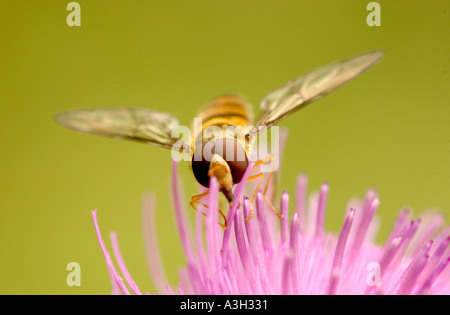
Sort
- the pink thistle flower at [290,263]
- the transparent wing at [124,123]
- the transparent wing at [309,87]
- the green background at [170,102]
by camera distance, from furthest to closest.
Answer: the green background at [170,102], the transparent wing at [124,123], the transparent wing at [309,87], the pink thistle flower at [290,263]

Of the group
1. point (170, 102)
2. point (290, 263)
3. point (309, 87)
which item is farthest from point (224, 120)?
point (170, 102)

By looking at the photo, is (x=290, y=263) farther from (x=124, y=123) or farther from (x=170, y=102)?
(x=170, y=102)

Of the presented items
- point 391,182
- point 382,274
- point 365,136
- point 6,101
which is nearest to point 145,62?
point 6,101

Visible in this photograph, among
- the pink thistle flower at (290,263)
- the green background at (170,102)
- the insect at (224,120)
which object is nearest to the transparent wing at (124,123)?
the insect at (224,120)

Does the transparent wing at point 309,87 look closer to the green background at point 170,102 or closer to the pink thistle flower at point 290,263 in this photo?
the pink thistle flower at point 290,263

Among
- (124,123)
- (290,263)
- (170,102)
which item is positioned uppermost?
(170,102)

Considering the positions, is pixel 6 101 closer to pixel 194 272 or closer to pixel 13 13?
pixel 13 13

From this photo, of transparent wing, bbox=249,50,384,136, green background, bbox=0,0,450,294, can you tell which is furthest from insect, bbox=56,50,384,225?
green background, bbox=0,0,450,294
